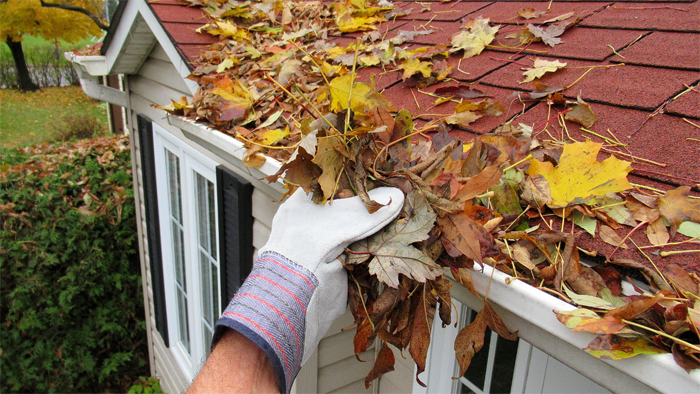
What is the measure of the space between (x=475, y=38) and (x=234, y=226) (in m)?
1.74

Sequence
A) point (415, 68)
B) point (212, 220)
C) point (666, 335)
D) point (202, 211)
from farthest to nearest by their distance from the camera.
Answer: point (202, 211) → point (212, 220) → point (415, 68) → point (666, 335)

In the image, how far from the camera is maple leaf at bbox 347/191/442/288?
924 millimetres

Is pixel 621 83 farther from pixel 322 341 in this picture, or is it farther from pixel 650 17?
pixel 322 341

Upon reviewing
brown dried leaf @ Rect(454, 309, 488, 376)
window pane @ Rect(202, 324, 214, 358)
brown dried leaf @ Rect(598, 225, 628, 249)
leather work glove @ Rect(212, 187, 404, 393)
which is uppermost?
brown dried leaf @ Rect(598, 225, 628, 249)

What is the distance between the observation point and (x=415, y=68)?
1.83 meters

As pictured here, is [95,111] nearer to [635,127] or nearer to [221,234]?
[221,234]

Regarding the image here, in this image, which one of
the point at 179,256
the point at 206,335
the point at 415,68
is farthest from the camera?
the point at 179,256

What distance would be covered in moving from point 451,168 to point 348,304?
1.45 ft

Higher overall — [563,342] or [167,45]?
[167,45]

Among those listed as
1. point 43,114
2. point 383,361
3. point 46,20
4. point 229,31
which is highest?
point 229,31

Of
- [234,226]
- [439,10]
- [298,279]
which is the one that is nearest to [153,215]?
[234,226]

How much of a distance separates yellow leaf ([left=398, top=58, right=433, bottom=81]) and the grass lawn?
16.5 m

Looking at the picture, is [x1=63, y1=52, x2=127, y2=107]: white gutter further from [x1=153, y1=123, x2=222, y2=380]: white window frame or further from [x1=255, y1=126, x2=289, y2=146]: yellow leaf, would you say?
[x1=255, y1=126, x2=289, y2=146]: yellow leaf

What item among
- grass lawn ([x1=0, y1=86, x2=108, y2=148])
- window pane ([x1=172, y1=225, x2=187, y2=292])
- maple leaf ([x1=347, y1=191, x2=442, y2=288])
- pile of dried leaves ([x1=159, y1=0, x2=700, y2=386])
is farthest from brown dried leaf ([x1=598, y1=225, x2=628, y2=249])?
grass lawn ([x1=0, y1=86, x2=108, y2=148])
